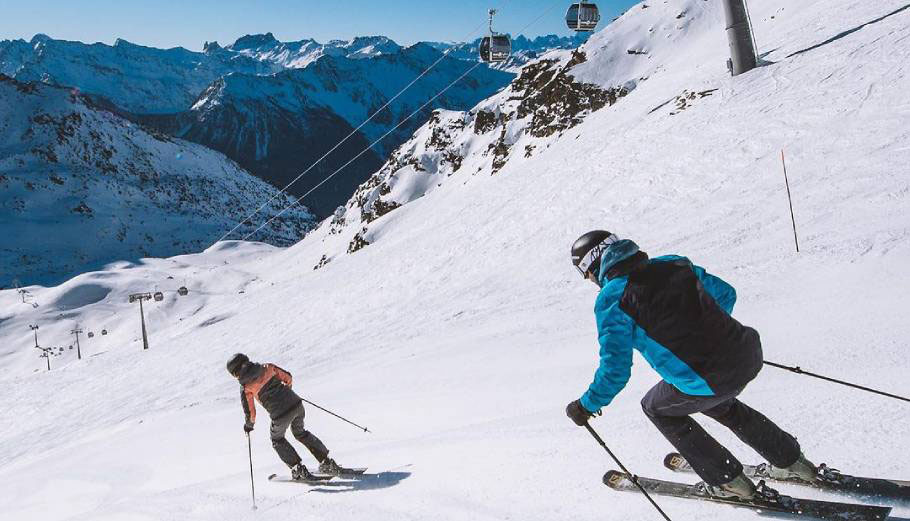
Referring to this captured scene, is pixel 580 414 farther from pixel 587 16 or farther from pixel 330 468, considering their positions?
pixel 587 16

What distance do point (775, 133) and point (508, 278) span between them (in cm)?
784

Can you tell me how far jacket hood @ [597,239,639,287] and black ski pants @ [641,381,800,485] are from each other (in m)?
0.86

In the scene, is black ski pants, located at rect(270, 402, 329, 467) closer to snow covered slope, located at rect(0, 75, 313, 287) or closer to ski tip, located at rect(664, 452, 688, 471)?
ski tip, located at rect(664, 452, 688, 471)

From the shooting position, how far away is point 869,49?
1706 centimetres

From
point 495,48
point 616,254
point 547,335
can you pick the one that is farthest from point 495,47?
point 616,254

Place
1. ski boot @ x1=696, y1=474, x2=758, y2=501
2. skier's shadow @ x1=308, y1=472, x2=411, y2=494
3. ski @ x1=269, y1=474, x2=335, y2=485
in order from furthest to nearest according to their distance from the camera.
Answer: ski @ x1=269, y1=474, x2=335, y2=485 → skier's shadow @ x1=308, y1=472, x2=411, y2=494 → ski boot @ x1=696, y1=474, x2=758, y2=501

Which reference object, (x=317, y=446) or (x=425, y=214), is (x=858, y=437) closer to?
(x=317, y=446)

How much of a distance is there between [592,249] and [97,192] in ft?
538

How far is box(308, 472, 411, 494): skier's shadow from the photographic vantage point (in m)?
5.79

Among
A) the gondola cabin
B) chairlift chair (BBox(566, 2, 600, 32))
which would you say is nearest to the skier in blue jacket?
chairlift chair (BBox(566, 2, 600, 32))

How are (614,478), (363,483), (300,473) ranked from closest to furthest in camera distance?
(614,478)
(363,483)
(300,473)

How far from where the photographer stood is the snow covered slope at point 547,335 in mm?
5035

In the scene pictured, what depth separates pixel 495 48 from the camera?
28906 millimetres

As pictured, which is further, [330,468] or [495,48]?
[495,48]
